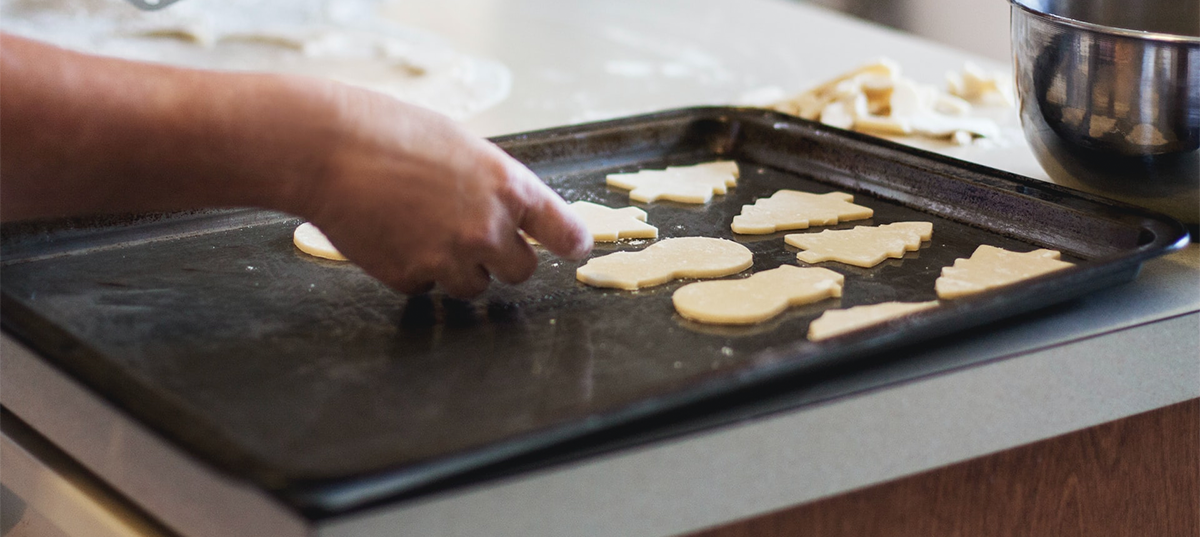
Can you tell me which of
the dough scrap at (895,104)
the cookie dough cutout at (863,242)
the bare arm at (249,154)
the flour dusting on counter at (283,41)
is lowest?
the flour dusting on counter at (283,41)

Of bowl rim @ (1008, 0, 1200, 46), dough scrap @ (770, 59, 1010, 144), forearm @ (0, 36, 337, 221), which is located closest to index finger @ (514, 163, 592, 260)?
forearm @ (0, 36, 337, 221)

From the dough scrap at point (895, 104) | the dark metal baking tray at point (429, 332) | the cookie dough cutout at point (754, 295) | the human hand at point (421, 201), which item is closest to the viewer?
the dark metal baking tray at point (429, 332)

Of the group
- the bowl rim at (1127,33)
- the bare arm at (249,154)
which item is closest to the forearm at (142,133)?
the bare arm at (249,154)

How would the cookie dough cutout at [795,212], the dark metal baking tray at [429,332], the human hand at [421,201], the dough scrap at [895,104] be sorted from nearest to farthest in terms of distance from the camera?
1. the dark metal baking tray at [429,332]
2. the human hand at [421,201]
3. the cookie dough cutout at [795,212]
4. the dough scrap at [895,104]

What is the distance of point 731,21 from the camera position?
234 centimetres

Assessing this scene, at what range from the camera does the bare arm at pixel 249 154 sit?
0.73m

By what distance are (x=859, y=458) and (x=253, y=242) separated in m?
0.60

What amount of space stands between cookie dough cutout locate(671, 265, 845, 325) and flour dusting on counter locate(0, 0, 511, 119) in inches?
31.1

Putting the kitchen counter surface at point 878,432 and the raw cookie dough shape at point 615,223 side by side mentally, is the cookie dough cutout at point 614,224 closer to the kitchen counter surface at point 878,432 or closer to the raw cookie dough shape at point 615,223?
the raw cookie dough shape at point 615,223

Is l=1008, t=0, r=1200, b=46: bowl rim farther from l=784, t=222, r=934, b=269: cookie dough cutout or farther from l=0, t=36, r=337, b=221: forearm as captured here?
l=0, t=36, r=337, b=221: forearm

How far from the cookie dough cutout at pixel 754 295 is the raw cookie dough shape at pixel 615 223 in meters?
0.17

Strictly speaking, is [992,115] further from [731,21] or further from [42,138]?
[42,138]

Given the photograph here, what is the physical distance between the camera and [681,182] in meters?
1.24

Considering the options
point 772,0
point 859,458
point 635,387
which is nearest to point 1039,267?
point 859,458
